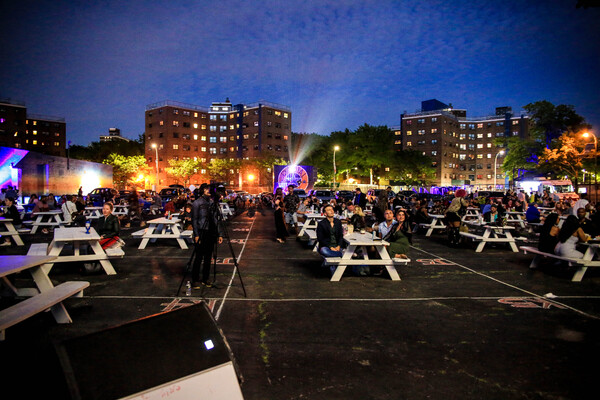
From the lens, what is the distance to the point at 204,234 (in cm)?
665

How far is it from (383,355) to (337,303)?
6.08 ft

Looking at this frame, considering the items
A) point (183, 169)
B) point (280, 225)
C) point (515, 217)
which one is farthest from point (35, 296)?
point (183, 169)

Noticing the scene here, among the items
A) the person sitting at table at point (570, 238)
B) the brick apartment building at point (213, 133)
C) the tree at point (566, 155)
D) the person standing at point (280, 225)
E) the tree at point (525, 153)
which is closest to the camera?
the person sitting at table at point (570, 238)

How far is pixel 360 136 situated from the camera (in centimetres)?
7112

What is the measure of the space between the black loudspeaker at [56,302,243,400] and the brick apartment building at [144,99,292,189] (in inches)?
3066

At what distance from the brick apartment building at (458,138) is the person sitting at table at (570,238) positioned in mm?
91098

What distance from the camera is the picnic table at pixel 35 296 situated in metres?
3.92

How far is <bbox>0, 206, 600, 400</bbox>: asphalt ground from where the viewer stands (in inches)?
131

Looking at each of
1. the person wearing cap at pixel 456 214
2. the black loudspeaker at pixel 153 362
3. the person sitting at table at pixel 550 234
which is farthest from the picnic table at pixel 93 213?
the person sitting at table at pixel 550 234

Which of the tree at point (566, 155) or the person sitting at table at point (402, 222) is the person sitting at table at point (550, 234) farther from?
the tree at point (566, 155)

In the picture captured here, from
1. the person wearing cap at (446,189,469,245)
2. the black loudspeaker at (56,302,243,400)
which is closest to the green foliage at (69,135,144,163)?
the person wearing cap at (446,189,469,245)

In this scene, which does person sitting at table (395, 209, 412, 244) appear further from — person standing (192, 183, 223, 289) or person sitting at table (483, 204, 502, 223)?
person sitting at table (483, 204, 502, 223)

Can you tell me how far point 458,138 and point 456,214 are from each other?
9927 centimetres

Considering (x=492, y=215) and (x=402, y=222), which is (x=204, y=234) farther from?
(x=492, y=215)
